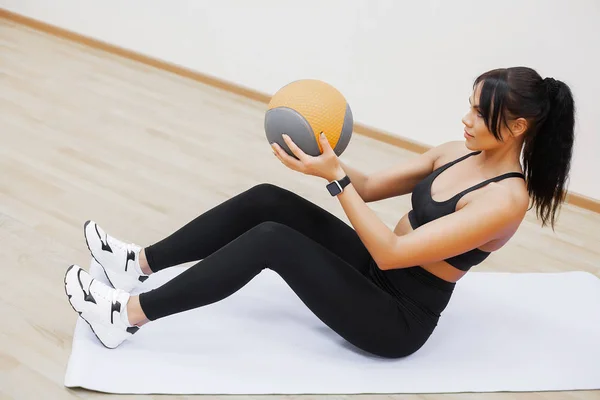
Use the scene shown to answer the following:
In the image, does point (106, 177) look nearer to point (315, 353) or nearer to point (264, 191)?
point (264, 191)

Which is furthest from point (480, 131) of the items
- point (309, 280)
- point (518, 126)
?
point (309, 280)

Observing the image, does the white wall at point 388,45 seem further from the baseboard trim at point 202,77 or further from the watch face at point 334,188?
the watch face at point 334,188

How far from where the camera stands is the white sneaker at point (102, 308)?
211cm

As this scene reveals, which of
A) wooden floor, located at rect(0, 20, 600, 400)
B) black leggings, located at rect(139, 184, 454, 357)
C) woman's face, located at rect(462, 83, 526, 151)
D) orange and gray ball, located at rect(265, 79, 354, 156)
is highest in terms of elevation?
woman's face, located at rect(462, 83, 526, 151)

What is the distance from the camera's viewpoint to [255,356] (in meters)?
2.22

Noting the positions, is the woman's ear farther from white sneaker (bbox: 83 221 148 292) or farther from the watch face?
white sneaker (bbox: 83 221 148 292)

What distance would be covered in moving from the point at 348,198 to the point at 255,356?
0.58 metres

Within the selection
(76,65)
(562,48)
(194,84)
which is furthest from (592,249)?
(76,65)

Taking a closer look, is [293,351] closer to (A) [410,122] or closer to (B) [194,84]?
(A) [410,122]

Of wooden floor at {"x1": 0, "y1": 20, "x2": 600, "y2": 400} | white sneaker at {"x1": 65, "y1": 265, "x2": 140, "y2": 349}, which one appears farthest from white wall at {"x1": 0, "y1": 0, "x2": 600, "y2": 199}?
white sneaker at {"x1": 65, "y1": 265, "x2": 140, "y2": 349}

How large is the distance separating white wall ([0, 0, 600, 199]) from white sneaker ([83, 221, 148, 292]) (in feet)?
6.29

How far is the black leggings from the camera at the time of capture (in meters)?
2.05

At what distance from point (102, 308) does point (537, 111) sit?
1.24 meters

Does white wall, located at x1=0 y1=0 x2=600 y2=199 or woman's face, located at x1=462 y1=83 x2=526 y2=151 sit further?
white wall, located at x1=0 y1=0 x2=600 y2=199
